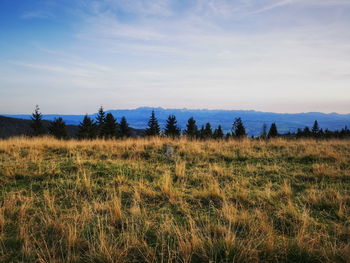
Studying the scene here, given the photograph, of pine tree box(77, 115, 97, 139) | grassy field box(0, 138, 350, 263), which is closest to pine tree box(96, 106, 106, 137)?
pine tree box(77, 115, 97, 139)

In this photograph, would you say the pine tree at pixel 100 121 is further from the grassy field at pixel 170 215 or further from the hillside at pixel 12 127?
the hillside at pixel 12 127

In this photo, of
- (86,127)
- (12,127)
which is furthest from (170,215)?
(12,127)

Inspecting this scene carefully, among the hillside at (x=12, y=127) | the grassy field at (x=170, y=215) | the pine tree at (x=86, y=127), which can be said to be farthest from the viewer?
the hillside at (x=12, y=127)

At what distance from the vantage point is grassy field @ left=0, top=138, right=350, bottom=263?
7.22 ft

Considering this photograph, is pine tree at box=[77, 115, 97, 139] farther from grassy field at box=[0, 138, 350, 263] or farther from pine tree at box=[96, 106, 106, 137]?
grassy field at box=[0, 138, 350, 263]

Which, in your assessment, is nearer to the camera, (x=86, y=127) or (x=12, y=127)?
(x=86, y=127)

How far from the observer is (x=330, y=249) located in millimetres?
2283

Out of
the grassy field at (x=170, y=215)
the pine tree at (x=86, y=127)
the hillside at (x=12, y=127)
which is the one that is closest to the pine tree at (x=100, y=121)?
the pine tree at (x=86, y=127)

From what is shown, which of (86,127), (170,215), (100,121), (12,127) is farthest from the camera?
(12,127)

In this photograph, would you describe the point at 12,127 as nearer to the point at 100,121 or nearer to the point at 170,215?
the point at 100,121

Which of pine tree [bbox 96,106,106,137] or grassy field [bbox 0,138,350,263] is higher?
pine tree [bbox 96,106,106,137]

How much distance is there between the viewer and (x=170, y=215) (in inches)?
130

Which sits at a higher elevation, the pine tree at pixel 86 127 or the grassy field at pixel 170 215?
the pine tree at pixel 86 127

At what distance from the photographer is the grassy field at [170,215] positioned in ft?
7.22
